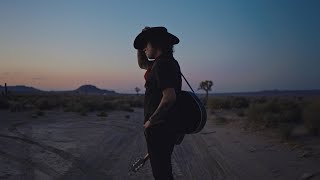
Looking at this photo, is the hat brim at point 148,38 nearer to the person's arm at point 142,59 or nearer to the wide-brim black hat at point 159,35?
the wide-brim black hat at point 159,35

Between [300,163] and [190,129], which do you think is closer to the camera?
[190,129]

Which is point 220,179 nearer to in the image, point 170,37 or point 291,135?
point 170,37

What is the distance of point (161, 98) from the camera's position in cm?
450

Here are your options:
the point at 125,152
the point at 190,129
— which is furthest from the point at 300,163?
the point at 190,129

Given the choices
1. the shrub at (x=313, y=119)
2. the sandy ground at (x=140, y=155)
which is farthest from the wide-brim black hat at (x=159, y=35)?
the shrub at (x=313, y=119)

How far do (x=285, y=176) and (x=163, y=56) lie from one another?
14.4ft

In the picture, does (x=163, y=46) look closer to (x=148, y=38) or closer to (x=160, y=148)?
(x=148, y=38)

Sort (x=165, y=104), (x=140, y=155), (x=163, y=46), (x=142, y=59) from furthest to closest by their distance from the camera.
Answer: (x=140, y=155), (x=142, y=59), (x=163, y=46), (x=165, y=104)

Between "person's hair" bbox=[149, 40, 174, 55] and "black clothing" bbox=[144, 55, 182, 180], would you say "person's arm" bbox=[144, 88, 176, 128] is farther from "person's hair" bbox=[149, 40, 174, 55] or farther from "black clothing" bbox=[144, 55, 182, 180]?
"person's hair" bbox=[149, 40, 174, 55]

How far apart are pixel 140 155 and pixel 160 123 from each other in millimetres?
6409

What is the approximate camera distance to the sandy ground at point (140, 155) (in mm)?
8195

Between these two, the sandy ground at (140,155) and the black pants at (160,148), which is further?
the sandy ground at (140,155)

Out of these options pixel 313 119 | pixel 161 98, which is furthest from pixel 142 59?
pixel 313 119

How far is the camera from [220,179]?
7.87m
